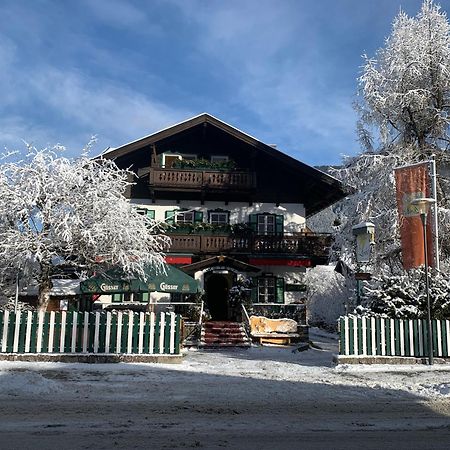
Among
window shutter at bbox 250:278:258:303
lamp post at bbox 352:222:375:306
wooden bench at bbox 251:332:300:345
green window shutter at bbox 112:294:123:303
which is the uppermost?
lamp post at bbox 352:222:375:306

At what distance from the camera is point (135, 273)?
16.2 m

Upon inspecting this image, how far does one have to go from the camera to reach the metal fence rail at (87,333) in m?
13.2

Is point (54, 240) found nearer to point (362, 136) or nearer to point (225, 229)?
point (225, 229)

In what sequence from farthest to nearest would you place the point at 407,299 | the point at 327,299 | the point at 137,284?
the point at 327,299, the point at 137,284, the point at 407,299

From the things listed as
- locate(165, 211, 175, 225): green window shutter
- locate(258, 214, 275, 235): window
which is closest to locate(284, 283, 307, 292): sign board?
locate(258, 214, 275, 235): window

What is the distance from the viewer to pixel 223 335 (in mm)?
20016

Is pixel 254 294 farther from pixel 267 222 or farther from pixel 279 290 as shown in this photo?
pixel 267 222

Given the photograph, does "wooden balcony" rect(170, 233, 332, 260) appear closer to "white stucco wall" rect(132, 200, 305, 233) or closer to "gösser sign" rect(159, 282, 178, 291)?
"white stucco wall" rect(132, 200, 305, 233)

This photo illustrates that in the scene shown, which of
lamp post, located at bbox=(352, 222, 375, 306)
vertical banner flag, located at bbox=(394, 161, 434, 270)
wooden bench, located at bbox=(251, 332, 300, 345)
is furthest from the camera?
wooden bench, located at bbox=(251, 332, 300, 345)

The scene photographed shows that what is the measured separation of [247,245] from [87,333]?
1305cm

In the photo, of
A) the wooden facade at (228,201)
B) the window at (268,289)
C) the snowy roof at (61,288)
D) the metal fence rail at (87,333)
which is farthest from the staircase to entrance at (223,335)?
the metal fence rail at (87,333)

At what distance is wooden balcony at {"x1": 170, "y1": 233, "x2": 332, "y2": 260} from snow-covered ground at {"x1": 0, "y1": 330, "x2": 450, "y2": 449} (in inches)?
466

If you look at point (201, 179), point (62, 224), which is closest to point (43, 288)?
point (62, 224)

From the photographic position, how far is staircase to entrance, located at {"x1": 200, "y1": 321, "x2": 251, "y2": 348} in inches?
749
